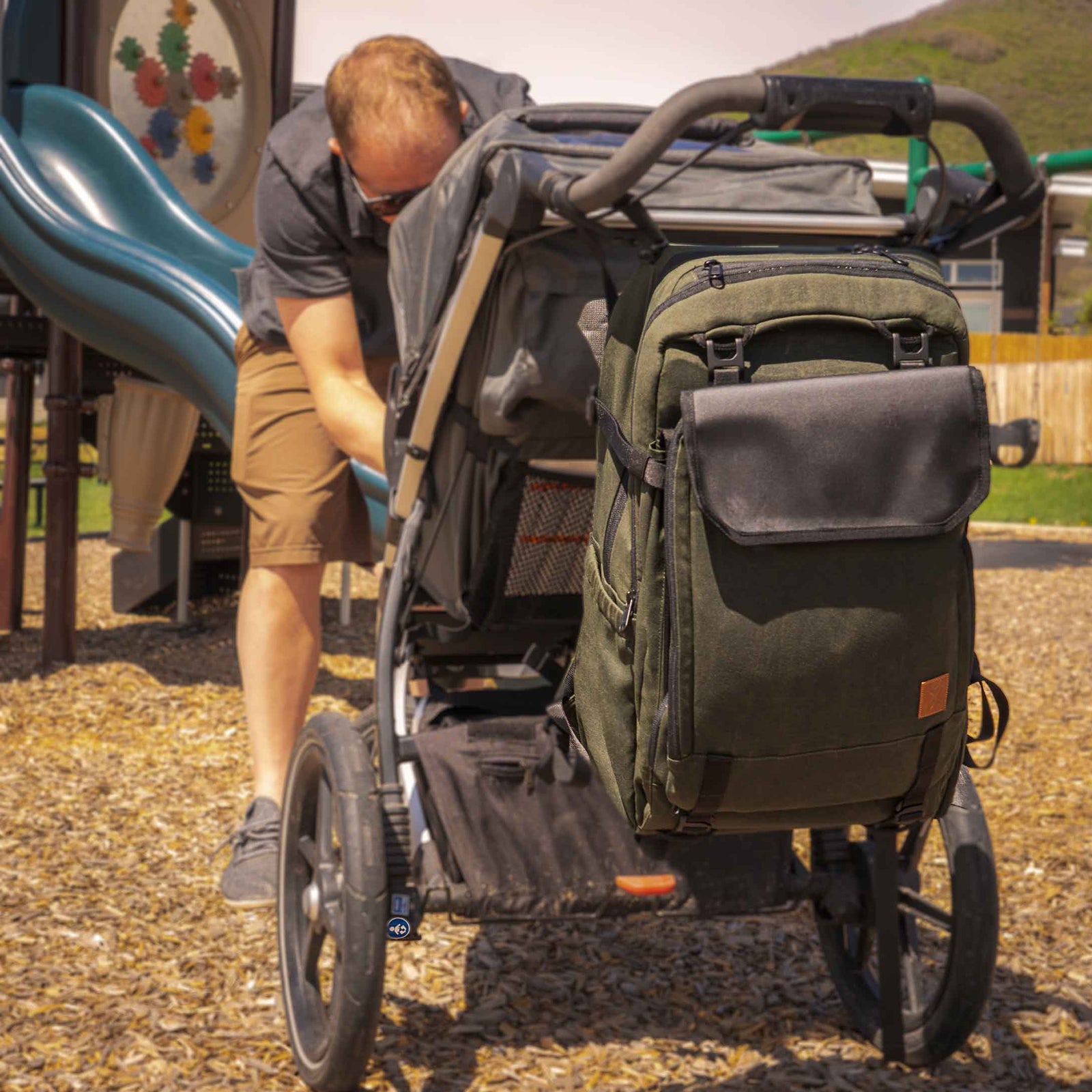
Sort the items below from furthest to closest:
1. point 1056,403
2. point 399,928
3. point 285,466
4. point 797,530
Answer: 1. point 1056,403
2. point 285,466
3. point 399,928
4. point 797,530

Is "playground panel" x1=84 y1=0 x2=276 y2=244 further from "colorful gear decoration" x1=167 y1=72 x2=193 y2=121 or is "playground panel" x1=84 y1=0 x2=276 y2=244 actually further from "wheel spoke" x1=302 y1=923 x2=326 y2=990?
"wheel spoke" x1=302 y1=923 x2=326 y2=990

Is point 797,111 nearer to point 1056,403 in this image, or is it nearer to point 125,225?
point 125,225

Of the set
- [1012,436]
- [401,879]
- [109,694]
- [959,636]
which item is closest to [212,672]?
[109,694]

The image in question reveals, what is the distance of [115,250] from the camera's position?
5.55 m

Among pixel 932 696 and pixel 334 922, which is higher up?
pixel 932 696

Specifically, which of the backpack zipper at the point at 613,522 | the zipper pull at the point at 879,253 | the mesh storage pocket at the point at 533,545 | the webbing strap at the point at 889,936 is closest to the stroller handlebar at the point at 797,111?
the zipper pull at the point at 879,253

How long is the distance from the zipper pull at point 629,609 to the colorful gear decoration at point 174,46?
590 centimetres

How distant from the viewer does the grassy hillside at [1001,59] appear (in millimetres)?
109688

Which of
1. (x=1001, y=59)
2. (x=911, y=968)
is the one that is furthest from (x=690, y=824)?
(x=1001, y=59)

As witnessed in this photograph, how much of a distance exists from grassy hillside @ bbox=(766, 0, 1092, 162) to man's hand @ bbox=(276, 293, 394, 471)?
106 meters

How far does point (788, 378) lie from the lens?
1.63 m

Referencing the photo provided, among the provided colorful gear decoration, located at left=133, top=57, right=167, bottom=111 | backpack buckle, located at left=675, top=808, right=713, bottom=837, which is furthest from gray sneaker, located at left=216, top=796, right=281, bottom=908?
colorful gear decoration, located at left=133, top=57, right=167, bottom=111

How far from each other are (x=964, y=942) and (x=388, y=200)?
1813 millimetres

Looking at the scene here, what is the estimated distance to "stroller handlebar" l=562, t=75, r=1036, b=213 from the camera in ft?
5.78
